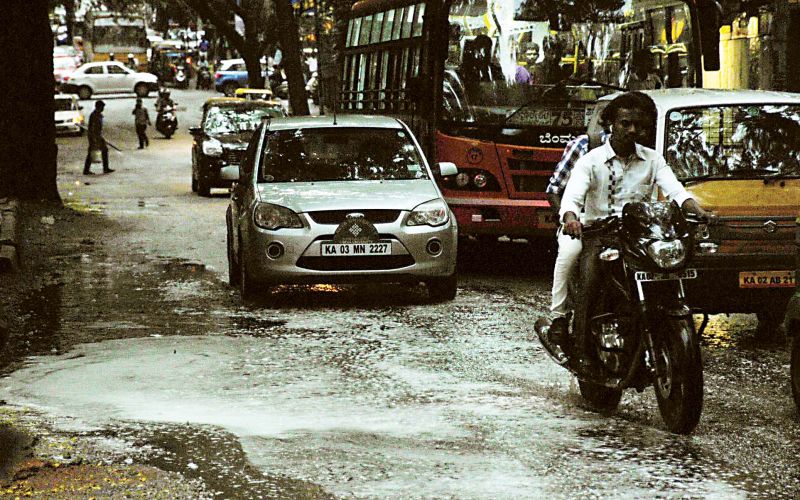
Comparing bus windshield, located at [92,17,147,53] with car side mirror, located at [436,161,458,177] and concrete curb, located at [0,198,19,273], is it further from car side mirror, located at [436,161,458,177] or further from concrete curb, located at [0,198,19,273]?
car side mirror, located at [436,161,458,177]

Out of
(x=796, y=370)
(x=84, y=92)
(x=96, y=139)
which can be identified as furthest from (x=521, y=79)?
(x=84, y=92)

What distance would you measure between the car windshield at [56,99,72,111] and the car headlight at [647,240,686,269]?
145 ft

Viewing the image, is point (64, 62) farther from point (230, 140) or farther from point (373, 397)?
point (373, 397)

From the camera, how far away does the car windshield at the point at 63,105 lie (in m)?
49.0

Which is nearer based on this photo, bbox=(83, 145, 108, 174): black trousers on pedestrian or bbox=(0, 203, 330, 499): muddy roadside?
bbox=(0, 203, 330, 499): muddy roadside

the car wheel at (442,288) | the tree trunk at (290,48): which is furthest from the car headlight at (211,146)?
the car wheel at (442,288)

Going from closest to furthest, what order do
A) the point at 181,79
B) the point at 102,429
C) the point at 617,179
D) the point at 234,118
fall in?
the point at 102,429, the point at 617,179, the point at 234,118, the point at 181,79

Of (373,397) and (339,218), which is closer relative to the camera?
(373,397)

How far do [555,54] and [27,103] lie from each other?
9.93 meters

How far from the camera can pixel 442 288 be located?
490 inches

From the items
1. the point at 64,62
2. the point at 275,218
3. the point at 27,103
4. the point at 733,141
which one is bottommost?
the point at 275,218

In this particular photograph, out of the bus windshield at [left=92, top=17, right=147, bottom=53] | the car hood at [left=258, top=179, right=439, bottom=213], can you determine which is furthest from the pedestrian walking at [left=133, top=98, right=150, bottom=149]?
the bus windshield at [left=92, top=17, right=147, bottom=53]

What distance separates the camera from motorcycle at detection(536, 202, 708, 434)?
22.6 feet

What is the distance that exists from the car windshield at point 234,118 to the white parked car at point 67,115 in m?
21.6
